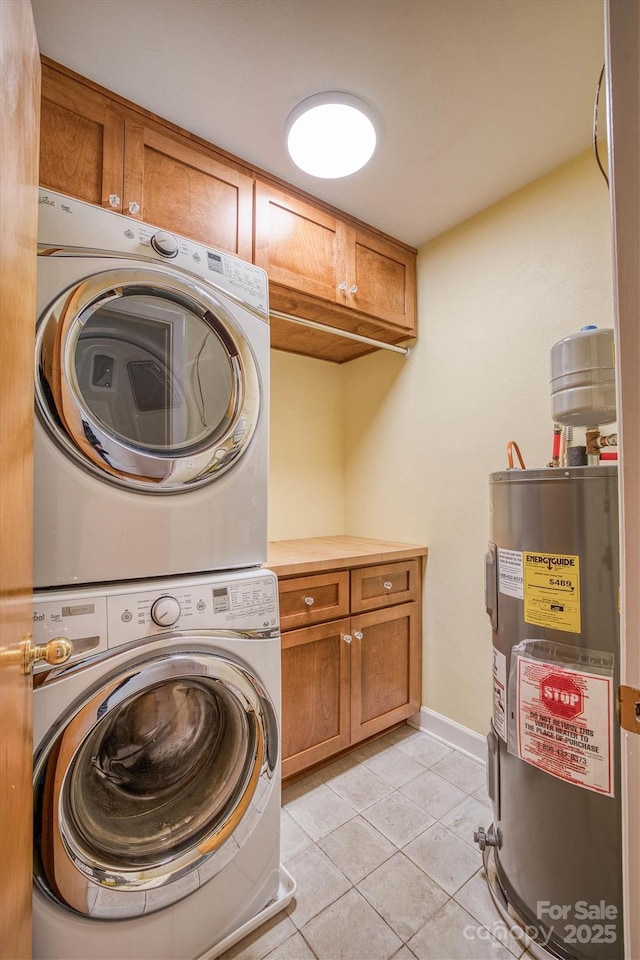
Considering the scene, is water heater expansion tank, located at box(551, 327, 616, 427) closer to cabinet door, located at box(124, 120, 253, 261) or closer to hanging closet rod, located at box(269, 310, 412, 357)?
hanging closet rod, located at box(269, 310, 412, 357)

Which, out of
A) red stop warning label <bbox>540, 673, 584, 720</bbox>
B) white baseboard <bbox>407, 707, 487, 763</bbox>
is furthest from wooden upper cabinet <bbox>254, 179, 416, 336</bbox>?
white baseboard <bbox>407, 707, 487, 763</bbox>

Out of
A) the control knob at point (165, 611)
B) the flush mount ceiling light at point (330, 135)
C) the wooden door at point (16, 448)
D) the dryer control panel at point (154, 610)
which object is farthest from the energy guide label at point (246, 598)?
the flush mount ceiling light at point (330, 135)

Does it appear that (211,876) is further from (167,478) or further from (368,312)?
(368,312)

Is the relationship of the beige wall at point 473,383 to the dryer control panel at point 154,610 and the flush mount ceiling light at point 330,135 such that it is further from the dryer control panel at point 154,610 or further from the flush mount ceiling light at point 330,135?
the dryer control panel at point 154,610

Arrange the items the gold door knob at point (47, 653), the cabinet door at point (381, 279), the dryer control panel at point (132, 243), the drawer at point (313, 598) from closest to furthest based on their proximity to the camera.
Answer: the gold door knob at point (47, 653) < the dryer control panel at point (132, 243) < the drawer at point (313, 598) < the cabinet door at point (381, 279)

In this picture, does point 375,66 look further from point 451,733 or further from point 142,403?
point 451,733

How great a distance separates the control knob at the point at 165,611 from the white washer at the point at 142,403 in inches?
3.4

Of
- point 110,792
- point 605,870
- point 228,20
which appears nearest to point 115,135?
point 228,20

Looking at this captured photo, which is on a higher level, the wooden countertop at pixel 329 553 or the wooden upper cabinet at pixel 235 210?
the wooden upper cabinet at pixel 235 210

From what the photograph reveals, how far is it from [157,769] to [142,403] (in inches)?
37.6

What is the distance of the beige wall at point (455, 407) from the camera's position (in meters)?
1.64

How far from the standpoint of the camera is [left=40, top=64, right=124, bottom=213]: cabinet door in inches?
48.6

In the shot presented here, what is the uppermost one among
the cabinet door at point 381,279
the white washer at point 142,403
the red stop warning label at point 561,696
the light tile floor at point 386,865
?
the cabinet door at point 381,279

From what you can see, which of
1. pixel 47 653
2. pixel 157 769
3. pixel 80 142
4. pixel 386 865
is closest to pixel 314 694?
pixel 386 865
